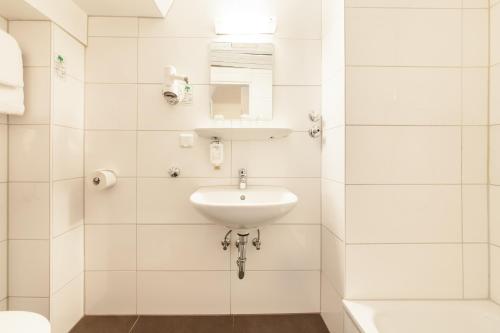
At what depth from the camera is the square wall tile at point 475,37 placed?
1.35 metres

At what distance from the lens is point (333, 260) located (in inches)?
58.0

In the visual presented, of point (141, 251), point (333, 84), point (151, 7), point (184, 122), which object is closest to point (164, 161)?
point (184, 122)

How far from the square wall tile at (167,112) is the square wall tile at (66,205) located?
506 mm

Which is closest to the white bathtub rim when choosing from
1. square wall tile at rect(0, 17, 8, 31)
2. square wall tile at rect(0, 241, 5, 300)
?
square wall tile at rect(0, 241, 5, 300)

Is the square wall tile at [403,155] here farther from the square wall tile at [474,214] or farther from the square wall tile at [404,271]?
the square wall tile at [404,271]

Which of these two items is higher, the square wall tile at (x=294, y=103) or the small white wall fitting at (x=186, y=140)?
the square wall tile at (x=294, y=103)

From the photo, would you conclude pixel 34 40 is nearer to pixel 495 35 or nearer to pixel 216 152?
pixel 216 152

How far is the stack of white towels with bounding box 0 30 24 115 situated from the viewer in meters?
1.20

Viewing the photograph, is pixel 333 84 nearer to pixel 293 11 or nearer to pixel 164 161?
pixel 293 11

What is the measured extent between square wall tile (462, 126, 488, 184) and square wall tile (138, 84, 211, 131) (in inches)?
53.3

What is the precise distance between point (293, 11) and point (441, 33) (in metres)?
0.81

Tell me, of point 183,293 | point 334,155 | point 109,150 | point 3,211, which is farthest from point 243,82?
point 3,211

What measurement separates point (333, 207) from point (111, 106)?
1416 mm

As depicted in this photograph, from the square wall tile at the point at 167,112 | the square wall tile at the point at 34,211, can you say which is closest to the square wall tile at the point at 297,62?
the square wall tile at the point at 167,112
